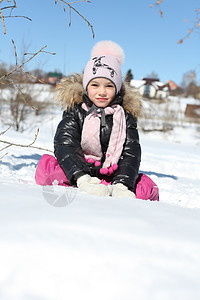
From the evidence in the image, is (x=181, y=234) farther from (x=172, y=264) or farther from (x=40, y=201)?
(x=40, y=201)

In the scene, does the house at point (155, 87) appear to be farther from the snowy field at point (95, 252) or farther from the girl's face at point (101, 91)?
the snowy field at point (95, 252)

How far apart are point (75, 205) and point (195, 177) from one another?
4124mm

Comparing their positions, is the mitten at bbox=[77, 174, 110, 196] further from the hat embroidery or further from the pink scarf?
the hat embroidery

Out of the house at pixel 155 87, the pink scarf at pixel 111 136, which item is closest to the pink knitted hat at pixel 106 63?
the pink scarf at pixel 111 136

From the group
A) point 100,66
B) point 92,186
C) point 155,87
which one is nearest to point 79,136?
A: point 100,66

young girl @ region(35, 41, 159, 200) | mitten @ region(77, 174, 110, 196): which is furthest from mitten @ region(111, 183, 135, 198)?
young girl @ region(35, 41, 159, 200)

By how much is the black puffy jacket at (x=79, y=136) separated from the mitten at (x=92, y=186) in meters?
0.11

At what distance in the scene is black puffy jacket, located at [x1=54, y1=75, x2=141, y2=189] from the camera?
231cm

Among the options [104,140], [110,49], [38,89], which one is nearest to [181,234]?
[104,140]

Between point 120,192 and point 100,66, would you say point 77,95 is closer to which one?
point 100,66

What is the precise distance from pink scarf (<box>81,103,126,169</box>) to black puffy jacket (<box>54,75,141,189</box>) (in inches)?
2.4

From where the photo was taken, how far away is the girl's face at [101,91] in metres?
2.49

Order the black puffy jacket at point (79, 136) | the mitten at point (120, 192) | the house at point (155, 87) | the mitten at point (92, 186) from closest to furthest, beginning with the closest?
1. the mitten at point (92, 186)
2. the mitten at point (120, 192)
3. the black puffy jacket at point (79, 136)
4. the house at point (155, 87)

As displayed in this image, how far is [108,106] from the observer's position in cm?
257
